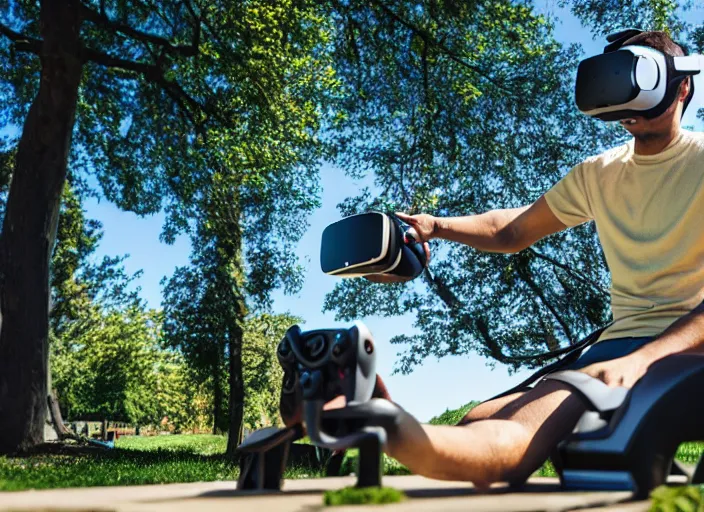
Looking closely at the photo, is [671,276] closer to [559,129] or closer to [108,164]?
[559,129]

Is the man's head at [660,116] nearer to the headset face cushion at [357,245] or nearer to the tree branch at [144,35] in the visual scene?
the headset face cushion at [357,245]

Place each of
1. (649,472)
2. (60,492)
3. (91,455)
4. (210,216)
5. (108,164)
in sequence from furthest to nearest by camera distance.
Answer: (108,164)
(210,216)
(91,455)
(60,492)
(649,472)

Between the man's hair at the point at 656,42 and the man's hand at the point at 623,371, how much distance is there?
3.78 feet

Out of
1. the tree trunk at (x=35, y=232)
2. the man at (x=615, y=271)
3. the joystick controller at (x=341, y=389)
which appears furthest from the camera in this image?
the tree trunk at (x=35, y=232)

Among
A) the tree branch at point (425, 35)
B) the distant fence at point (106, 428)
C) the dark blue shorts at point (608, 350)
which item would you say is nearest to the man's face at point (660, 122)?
the dark blue shorts at point (608, 350)

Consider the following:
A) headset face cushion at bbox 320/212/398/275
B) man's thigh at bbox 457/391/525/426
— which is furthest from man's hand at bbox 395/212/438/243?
man's thigh at bbox 457/391/525/426

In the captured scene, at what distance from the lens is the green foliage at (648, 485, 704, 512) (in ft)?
5.35

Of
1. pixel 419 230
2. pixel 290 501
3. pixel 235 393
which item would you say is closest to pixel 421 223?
pixel 419 230

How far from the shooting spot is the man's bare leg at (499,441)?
1972 mm

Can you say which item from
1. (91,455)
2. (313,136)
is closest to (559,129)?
(313,136)

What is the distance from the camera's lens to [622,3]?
1312cm

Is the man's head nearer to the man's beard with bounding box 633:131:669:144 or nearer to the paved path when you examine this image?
the man's beard with bounding box 633:131:669:144

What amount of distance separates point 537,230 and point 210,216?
9.82 m

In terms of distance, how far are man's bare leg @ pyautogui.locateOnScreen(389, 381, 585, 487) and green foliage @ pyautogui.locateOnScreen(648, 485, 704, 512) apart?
549 mm
